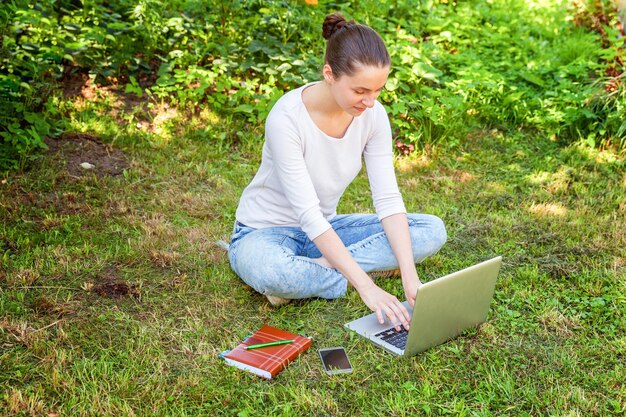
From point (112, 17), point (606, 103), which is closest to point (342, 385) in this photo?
point (606, 103)

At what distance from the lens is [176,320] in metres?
3.10

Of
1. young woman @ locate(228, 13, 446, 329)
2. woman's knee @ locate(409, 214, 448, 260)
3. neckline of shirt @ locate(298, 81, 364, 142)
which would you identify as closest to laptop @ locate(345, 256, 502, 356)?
young woman @ locate(228, 13, 446, 329)

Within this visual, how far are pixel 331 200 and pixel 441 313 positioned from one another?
0.85m

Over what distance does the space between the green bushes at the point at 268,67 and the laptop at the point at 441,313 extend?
2151 millimetres

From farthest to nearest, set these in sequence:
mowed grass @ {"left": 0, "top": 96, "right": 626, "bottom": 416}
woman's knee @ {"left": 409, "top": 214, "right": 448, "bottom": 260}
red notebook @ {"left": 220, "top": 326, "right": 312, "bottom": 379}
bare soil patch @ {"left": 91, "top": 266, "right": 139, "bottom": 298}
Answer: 1. woman's knee @ {"left": 409, "top": 214, "right": 448, "bottom": 260}
2. bare soil patch @ {"left": 91, "top": 266, "right": 139, "bottom": 298}
3. red notebook @ {"left": 220, "top": 326, "right": 312, "bottom": 379}
4. mowed grass @ {"left": 0, "top": 96, "right": 626, "bottom": 416}

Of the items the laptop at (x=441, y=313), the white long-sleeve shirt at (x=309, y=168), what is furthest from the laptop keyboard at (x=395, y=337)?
the white long-sleeve shirt at (x=309, y=168)

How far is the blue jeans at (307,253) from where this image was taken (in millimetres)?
3096

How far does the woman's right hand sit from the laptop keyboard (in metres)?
0.12

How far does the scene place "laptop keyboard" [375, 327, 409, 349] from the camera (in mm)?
2893

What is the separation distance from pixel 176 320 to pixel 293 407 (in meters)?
0.79

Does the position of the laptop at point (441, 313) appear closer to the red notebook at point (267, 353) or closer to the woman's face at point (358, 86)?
the red notebook at point (267, 353)

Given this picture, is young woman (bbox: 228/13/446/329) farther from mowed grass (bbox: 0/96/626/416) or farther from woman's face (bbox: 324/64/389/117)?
mowed grass (bbox: 0/96/626/416)

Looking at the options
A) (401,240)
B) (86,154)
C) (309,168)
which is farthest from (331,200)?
(86,154)

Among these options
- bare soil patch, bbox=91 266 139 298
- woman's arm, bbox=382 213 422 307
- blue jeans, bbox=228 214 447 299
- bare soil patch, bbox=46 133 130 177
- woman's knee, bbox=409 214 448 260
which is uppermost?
woman's arm, bbox=382 213 422 307
